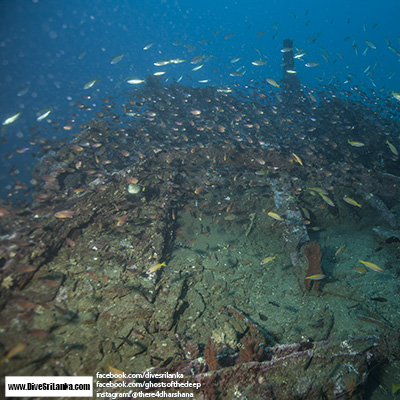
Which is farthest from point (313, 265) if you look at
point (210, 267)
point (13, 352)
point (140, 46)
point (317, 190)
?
point (140, 46)

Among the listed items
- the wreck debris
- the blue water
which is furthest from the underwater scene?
the blue water

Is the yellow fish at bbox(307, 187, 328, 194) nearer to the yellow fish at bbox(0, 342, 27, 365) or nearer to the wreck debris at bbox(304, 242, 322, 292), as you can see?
the wreck debris at bbox(304, 242, 322, 292)

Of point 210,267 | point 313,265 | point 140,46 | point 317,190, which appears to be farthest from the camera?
point 140,46

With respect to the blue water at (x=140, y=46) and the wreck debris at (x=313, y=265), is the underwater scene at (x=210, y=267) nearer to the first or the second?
the wreck debris at (x=313, y=265)

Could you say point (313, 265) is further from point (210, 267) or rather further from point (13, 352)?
point (13, 352)

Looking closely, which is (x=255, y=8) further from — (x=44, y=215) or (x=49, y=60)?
(x=44, y=215)

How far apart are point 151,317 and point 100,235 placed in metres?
3.22

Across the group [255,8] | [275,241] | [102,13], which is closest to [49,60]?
[102,13]

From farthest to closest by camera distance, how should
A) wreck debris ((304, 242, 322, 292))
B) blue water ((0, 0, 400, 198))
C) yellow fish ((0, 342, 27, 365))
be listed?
1. blue water ((0, 0, 400, 198))
2. wreck debris ((304, 242, 322, 292))
3. yellow fish ((0, 342, 27, 365))

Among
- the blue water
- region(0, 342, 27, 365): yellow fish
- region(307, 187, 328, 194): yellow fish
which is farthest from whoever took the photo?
the blue water

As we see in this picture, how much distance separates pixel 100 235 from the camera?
6.52 m

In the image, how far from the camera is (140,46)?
13938cm

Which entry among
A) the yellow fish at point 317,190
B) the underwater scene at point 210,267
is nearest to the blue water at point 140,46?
the underwater scene at point 210,267

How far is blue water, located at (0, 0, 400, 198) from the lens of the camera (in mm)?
Answer: 56781
